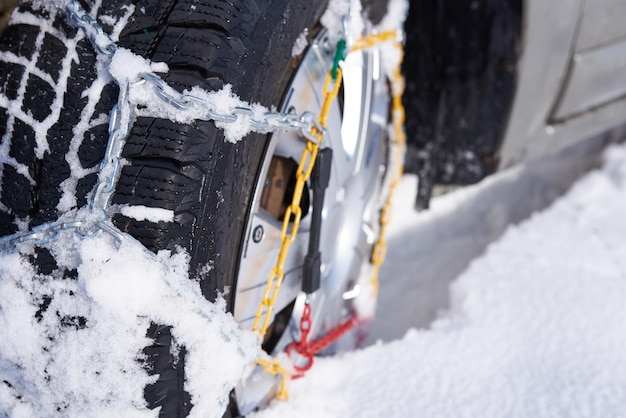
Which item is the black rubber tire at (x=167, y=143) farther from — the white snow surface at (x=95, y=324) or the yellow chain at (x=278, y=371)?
the yellow chain at (x=278, y=371)

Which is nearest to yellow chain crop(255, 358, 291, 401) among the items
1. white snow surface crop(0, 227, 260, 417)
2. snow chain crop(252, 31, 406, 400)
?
snow chain crop(252, 31, 406, 400)

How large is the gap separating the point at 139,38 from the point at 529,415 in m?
0.84

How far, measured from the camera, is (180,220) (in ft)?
2.44

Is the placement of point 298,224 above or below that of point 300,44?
below

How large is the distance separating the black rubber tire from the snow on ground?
0.34 meters

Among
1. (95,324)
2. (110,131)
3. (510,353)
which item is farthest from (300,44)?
(510,353)

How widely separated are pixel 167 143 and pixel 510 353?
0.77 meters

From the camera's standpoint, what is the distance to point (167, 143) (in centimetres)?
74

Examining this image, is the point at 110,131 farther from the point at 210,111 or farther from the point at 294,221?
the point at 294,221

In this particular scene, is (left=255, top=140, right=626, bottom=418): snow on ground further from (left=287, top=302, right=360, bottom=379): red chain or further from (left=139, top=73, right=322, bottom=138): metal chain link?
Result: (left=139, top=73, right=322, bottom=138): metal chain link

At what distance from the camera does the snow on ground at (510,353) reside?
101 centimetres

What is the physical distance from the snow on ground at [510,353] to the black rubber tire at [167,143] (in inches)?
13.5

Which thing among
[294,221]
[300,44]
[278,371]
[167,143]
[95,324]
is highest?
[300,44]

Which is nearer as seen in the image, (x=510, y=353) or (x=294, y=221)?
(x=294, y=221)
